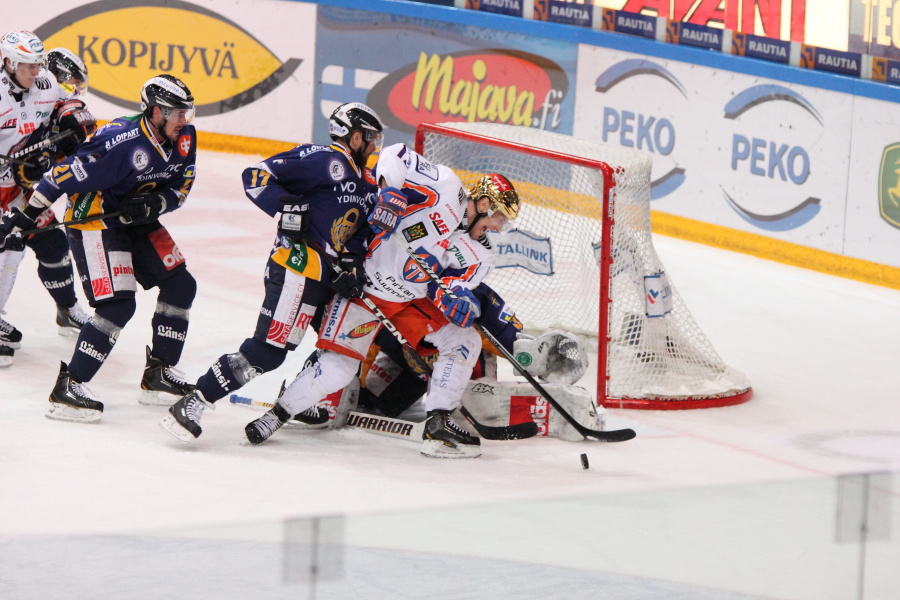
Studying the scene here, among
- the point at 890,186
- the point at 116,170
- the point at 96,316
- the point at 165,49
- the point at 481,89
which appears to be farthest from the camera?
the point at 165,49

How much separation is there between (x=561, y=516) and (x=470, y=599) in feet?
0.74

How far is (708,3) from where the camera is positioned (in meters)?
7.75

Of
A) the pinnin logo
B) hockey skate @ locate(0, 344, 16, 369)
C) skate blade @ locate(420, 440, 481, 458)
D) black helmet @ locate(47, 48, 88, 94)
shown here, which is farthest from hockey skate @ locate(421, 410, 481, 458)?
the pinnin logo

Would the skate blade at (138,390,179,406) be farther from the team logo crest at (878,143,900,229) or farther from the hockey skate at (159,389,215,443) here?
Answer: the team logo crest at (878,143,900,229)

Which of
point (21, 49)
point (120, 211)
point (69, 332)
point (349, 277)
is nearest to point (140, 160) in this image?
point (120, 211)

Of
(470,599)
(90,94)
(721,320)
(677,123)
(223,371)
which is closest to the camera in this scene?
(470,599)

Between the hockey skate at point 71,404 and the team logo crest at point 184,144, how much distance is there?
32.7 inches

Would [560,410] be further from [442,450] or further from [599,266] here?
[599,266]

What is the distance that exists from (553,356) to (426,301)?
629 mm

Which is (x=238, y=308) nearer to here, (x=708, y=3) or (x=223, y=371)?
(x=223, y=371)

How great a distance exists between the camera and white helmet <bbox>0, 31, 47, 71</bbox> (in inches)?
193

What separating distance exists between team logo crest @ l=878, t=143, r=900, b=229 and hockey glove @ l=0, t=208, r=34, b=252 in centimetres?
439

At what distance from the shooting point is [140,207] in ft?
14.3

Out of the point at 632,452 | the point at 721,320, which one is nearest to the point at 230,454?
the point at 632,452
